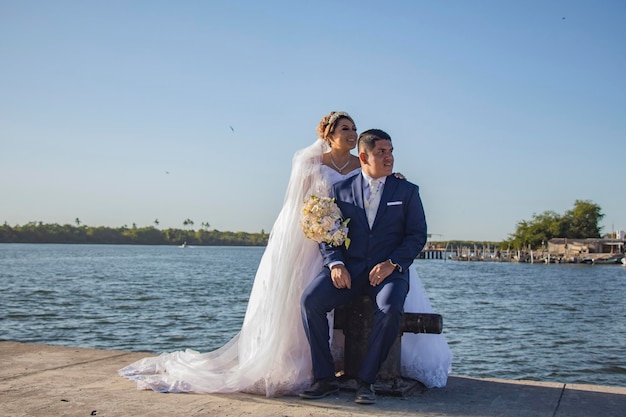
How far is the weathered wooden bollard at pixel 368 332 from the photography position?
4.99 meters

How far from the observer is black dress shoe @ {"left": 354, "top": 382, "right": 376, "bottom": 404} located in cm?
466

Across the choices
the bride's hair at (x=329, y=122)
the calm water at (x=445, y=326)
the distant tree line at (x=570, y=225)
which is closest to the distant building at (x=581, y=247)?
the distant tree line at (x=570, y=225)

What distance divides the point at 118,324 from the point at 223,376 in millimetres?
17565

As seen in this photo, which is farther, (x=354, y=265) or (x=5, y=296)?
(x=5, y=296)

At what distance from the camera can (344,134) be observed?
5875mm

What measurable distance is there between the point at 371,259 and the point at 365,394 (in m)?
1.11

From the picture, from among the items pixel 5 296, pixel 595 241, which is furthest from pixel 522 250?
pixel 5 296

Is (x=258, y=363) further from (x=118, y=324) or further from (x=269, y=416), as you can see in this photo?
(x=118, y=324)

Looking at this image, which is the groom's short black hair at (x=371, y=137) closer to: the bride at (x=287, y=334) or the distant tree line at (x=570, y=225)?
the bride at (x=287, y=334)

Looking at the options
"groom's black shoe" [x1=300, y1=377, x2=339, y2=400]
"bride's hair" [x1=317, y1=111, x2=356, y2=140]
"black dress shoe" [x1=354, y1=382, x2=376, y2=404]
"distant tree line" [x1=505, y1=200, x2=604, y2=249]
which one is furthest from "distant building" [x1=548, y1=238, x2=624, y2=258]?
"black dress shoe" [x1=354, y1=382, x2=376, y2=404]

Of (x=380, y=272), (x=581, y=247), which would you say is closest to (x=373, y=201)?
(x=380, y=272)

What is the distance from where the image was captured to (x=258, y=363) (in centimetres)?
524

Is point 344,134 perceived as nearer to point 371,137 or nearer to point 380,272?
point 371,137

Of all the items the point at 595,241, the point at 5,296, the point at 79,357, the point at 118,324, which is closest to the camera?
the point at 79,357
